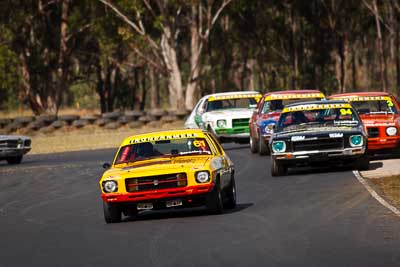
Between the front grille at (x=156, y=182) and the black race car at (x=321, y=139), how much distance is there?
6.28 meters

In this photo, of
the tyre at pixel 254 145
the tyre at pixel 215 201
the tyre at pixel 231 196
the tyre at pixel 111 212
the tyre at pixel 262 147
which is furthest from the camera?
the tyre at pixel 254 145

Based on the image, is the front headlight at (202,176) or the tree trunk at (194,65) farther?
the tree trunk at (194,65)

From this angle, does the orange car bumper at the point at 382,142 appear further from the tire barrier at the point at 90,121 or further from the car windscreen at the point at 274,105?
the tire barrier at the point at 90,121

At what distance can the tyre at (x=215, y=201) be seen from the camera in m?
14.1

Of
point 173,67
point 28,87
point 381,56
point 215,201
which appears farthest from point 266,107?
point 381,56

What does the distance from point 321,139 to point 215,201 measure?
5892 millimetres

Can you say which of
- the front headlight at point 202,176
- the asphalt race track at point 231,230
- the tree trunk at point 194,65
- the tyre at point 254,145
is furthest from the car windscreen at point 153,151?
the tree trunk at point 194,65

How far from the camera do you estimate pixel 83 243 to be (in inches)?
483

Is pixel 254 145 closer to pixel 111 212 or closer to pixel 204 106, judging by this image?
pixel 204 106

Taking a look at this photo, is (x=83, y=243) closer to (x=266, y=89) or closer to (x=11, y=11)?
(x=11, y=11)

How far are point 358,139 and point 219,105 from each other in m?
12.0

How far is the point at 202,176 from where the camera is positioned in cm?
1385

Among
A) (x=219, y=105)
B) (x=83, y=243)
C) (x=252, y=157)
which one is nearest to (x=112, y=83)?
(x=219, y=105)

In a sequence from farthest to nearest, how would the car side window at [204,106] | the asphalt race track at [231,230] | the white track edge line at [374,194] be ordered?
the car side window at [204,106] < the white track edge line at [374,194] < the asphalt race track at [231,230]
